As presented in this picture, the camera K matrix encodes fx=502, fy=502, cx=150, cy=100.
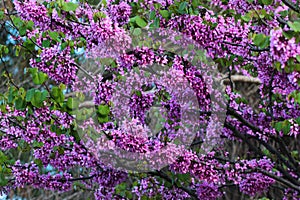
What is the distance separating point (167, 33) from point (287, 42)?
4.19 ft

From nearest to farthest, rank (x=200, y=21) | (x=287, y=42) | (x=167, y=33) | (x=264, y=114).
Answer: (x=287, y=42) → (x=200, y=21) → (x=167, y=33) → (x=264, y=114)

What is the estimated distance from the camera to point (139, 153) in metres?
3.44

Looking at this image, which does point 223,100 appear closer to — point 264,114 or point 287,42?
point 264,114

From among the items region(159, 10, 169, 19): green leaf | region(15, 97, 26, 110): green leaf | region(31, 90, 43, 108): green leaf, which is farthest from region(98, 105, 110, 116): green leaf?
region(159, 10, 169, 19): green leaf

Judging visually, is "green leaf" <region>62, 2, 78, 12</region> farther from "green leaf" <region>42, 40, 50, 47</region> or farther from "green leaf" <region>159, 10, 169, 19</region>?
"green leaf" <region>159, 10, 169, 19</region>

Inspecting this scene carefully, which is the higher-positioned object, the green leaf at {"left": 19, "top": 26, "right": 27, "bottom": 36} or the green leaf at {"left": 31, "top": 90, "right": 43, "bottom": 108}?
the green leaf at {"left": 19, "top": 26, "right": 27, "bottom": 36}

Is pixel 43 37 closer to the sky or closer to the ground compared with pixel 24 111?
closer to the sky

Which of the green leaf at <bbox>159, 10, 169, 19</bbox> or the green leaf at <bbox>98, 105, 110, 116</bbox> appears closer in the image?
the green leaf at <bbox>98, 105, 110, 116</bbox>

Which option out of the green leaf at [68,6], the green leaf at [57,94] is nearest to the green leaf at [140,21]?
the green leaf at [68,6]

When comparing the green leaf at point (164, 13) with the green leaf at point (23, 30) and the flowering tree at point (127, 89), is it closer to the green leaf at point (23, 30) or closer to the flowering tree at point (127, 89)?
the flowering tree at point (127, 89)

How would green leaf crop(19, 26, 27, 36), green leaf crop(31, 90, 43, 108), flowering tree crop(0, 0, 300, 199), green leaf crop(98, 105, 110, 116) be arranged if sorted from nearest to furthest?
green leaf crop(31, 90, 43, 108), green leaf crop(98, 105, 110, 116), flowering tree crop(0, 0, 300, 199), green leaf crop(19, 26, 27, 36)

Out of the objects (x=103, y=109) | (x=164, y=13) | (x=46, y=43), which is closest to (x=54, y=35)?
(x=46, y=43)

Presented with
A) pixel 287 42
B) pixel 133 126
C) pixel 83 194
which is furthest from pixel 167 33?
pixel 83 194

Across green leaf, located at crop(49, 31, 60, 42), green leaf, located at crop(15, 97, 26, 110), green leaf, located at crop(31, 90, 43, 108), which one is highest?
green leaf, located at crop(49, 31, 60, 42)
